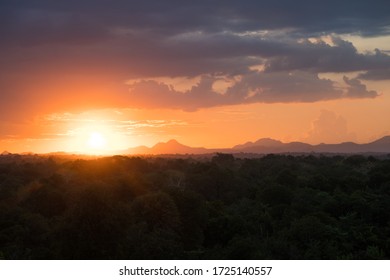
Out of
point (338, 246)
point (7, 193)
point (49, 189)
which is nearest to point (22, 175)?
point (7, 193)

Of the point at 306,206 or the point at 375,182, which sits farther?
the point at 375,182

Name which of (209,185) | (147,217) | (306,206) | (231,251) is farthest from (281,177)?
(231,251)

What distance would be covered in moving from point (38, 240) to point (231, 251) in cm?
1168

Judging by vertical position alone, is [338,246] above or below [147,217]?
below

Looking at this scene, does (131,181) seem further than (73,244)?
Yes

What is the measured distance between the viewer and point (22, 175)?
66.8 metres

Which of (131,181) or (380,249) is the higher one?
(131,181)

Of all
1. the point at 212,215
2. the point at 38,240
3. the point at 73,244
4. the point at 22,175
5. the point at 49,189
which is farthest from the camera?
the point at 22,175

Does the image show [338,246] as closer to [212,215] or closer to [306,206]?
[212,215]

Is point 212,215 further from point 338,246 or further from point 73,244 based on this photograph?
point 73,244

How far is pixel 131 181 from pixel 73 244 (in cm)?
1883

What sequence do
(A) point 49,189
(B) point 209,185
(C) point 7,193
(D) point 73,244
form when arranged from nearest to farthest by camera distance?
(D) point 73,244 < (A) point 49,189 < (C) point 7,193 < (B) point 209,185

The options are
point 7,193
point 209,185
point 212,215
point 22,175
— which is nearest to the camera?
point 212,215

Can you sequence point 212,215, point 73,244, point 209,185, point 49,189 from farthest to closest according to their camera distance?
1. point 209,185
2. point 49,189
3. point 212,215
4. point 73,244
